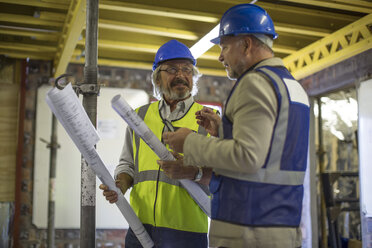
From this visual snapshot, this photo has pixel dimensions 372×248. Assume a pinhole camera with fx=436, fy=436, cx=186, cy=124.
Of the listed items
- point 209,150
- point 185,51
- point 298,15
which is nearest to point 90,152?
point 209,150

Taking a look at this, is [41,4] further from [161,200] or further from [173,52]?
[161,200]

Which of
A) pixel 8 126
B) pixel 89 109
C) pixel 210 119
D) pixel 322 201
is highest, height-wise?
pixel 8 126

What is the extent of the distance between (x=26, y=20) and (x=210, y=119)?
153 inches

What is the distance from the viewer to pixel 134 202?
8.39 feet

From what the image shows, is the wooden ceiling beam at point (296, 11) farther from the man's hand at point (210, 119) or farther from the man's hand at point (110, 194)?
the man's hand at point (110, 194)

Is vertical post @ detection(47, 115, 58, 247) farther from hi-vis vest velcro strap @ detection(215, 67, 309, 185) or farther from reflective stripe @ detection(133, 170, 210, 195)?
hi-vis vest velcro strap @ detection(215, 67, 309, 185)

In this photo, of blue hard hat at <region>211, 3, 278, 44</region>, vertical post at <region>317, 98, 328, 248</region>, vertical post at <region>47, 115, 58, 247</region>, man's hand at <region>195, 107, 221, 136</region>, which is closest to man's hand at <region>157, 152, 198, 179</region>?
man's hand at <region>195, 107, 221, 136</region>

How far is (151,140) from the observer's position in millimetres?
2062

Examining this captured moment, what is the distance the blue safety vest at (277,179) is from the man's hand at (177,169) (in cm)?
47

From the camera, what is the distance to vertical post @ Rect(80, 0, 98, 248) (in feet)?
7.98

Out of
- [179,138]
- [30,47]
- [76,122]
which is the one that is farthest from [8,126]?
[179,138]

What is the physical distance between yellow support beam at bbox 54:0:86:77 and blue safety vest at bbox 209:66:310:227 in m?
2.77

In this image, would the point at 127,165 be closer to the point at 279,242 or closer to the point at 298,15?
the point at 279,242

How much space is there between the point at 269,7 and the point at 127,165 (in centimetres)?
302
